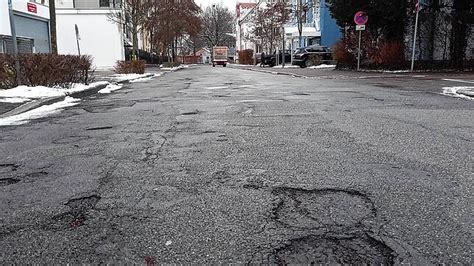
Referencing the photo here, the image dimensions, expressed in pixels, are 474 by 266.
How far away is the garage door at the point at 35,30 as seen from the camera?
101 ft

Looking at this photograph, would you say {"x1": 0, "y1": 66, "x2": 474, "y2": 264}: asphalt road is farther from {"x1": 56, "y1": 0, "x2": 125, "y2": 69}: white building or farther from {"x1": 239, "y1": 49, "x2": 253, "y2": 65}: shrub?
{"x1": 239, "y1": 49, "x2": 253, "y2": 65}: shrub

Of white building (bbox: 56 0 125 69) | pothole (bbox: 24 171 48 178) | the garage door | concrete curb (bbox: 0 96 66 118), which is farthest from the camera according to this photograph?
white building (bbox: 56 0 125 69)

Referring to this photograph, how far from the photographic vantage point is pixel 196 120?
7.72 m

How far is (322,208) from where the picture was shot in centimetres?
321

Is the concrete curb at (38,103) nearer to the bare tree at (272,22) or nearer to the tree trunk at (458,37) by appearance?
the tree trunk at (458,37)

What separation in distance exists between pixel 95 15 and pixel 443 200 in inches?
1832

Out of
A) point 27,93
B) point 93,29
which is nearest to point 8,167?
point 27,93

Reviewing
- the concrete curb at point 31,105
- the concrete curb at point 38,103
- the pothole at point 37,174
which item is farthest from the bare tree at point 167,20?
the pothole at point 37,174

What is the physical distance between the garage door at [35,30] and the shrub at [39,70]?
→ 19.4 m

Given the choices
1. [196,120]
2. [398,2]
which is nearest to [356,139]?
[196,120]

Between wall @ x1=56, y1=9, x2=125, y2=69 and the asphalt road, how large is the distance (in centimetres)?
4095

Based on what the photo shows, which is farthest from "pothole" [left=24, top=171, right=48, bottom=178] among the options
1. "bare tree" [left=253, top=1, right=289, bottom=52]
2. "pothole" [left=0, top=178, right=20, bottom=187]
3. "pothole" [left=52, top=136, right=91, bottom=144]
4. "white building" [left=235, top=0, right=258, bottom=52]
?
"white building" [left=235, top=0, right=258, bottom=52]

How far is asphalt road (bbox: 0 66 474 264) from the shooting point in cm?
260

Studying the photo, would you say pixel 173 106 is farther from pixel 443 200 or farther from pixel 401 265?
pixel 401 265
